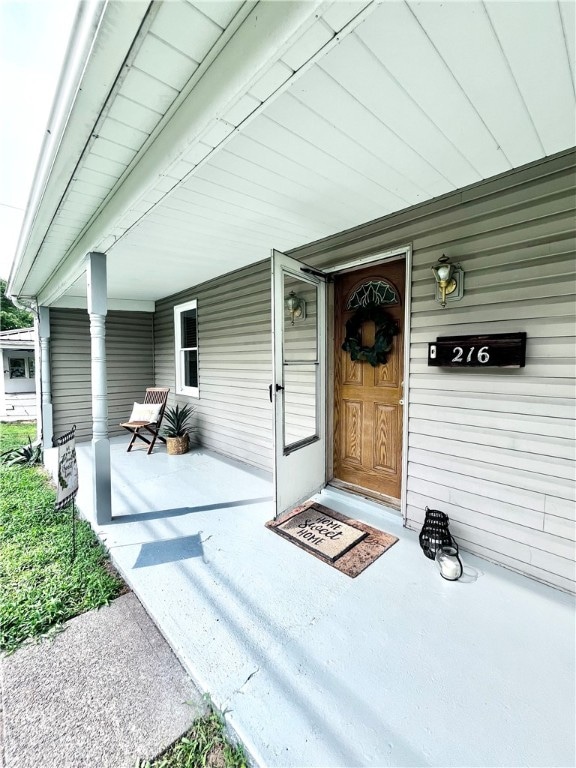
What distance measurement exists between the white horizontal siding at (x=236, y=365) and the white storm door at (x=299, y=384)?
522mm

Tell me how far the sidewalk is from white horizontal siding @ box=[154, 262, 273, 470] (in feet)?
8.04

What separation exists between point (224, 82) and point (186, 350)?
4.72m

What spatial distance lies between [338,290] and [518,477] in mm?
2083

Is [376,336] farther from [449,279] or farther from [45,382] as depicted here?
[45,382]

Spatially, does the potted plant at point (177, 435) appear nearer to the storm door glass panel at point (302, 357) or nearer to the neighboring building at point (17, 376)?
the storm door glass panel at point (302, 357)

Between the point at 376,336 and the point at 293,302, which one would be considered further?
the point at 293,302

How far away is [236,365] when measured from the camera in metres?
4.37

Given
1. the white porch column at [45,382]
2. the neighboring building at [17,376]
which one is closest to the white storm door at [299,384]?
the white porch column at [45,382]

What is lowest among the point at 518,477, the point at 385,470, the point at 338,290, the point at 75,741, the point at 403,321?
the point at 75,741

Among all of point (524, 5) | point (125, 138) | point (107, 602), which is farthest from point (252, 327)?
point (524, 5)

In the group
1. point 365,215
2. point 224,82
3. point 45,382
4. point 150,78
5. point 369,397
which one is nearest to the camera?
point 224,82

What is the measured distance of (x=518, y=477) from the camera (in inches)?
79.9

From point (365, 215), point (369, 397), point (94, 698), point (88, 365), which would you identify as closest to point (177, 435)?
point (88, 365)

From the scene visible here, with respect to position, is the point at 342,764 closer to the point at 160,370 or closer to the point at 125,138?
the point at 125,138
